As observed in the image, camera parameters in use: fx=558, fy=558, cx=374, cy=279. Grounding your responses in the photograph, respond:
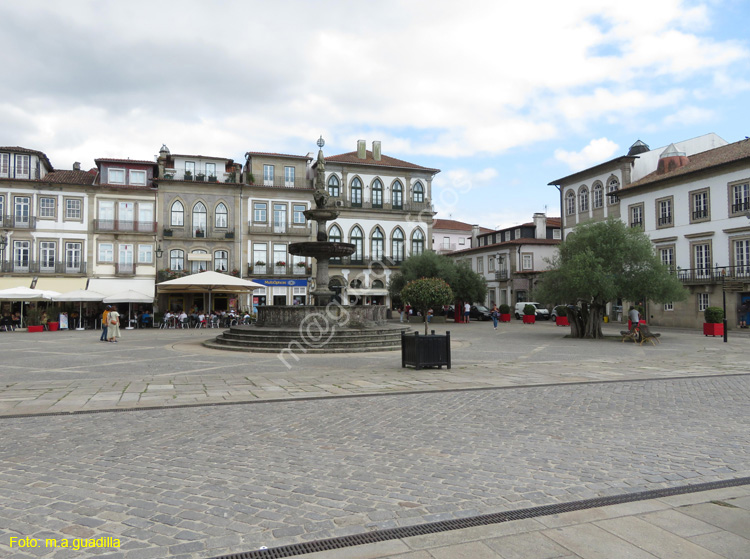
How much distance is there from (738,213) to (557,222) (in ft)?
93.3

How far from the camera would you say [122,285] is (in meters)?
38.0

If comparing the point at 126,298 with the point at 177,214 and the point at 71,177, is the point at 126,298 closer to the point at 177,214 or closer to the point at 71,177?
the point at 177,214

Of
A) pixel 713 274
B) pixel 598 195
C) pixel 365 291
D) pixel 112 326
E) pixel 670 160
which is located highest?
pixel 670 160

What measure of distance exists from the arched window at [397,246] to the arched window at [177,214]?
17.7 m

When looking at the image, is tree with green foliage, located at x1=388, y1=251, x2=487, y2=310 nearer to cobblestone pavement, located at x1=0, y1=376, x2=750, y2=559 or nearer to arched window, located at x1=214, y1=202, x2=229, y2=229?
arched window, located at x1=214, y1=202, x2=229, y2=229

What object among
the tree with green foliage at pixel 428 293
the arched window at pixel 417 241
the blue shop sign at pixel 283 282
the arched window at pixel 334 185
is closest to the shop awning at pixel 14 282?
the blue shop sign at pixel 283 282

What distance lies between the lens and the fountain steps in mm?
17672

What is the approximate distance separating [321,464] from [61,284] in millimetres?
37219

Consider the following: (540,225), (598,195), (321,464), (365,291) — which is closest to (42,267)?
(365,291)

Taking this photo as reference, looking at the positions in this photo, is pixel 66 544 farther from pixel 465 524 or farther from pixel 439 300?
pixel 439 300

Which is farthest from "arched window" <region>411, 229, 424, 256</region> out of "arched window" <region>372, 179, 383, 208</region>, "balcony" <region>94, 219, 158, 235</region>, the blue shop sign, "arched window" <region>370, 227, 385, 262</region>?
"balcony" <region>94, 219, 158, 235</region>

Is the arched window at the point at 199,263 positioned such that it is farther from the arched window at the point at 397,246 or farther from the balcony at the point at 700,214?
the balcony at the point at 700,214

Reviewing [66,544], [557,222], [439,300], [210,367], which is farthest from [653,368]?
[557,222]

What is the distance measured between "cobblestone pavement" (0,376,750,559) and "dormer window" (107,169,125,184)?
36592 mm
